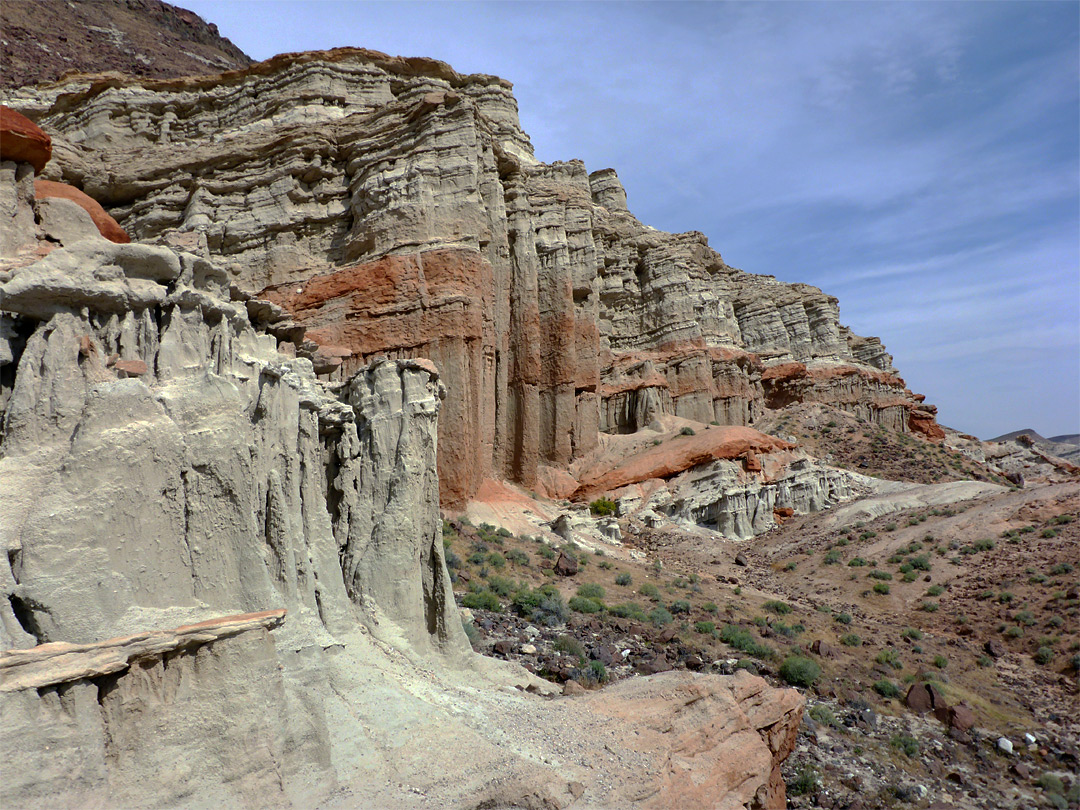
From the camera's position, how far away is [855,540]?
2798 centimetres

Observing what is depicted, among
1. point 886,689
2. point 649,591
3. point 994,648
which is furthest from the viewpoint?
point 649,591

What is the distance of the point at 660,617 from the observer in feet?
52.7

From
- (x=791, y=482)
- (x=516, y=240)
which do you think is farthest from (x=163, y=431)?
(x=791, y=482)

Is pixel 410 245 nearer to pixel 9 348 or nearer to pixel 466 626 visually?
pixel 466 626

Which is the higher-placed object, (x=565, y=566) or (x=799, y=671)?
(x=565, y=566)

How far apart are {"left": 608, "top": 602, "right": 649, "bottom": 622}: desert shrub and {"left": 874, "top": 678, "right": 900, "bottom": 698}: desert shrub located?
17.4 ft

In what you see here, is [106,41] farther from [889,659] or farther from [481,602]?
[889,659]

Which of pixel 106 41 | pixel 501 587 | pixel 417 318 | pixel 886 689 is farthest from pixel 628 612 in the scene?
pixel 106 41

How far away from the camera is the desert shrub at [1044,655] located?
15906 mm

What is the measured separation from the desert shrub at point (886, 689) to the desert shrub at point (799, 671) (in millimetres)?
1233

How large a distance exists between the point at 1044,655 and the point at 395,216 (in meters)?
24.9

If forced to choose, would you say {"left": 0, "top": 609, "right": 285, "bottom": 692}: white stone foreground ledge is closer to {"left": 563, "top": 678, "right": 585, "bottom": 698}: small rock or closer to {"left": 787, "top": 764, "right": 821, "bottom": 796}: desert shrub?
{"left": 563, "top": 678, "right": 585, "bottom": 698}: small rock

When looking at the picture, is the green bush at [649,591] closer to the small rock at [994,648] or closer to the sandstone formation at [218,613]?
the small rock at [994,648]

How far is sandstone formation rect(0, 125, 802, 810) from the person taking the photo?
4637 millimetres
